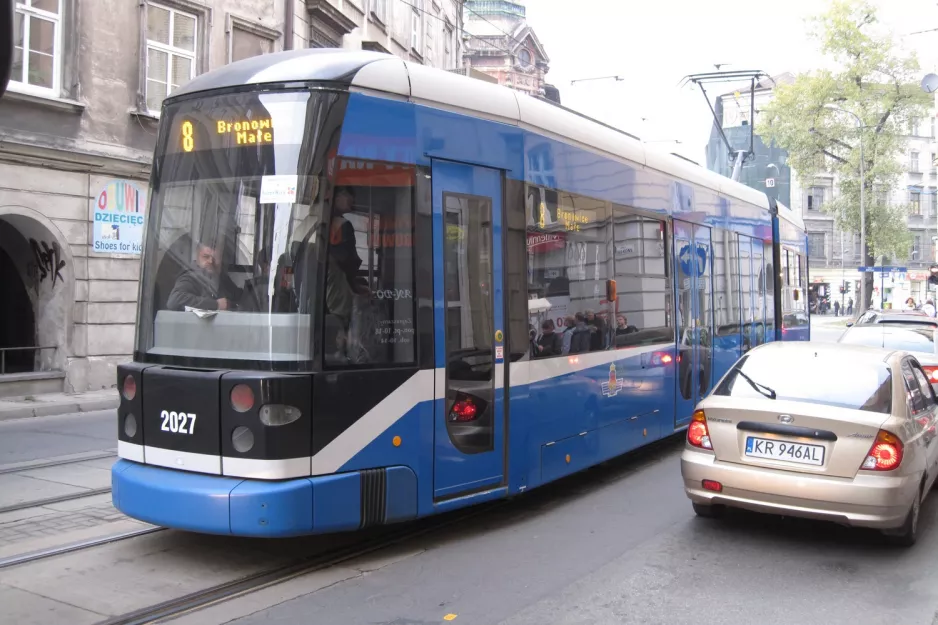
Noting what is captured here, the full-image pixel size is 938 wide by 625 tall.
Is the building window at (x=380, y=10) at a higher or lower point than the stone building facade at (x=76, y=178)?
higher

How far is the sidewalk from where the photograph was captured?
13.1m

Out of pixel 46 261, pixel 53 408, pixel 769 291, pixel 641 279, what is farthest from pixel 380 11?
pixel 641 279

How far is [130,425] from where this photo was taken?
5.68 meters

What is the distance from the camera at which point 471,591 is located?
5125 mm

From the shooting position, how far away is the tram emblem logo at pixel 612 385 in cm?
788

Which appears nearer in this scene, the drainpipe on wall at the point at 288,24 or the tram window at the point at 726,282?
the tram window at the point at 726,282

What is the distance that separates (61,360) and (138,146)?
4348mm

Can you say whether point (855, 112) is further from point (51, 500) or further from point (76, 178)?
point (51, 500)

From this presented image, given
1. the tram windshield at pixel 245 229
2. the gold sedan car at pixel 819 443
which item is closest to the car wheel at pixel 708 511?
the gold sedan car at pixel 819 443

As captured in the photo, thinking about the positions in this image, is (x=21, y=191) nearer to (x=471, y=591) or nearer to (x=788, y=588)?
(x=471, y=591)

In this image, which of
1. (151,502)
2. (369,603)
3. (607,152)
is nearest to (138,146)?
(607,152)

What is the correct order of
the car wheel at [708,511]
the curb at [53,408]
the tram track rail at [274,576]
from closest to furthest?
the tram track rail at [274,576] < the car wheel at [708,511] < the curb at [53,408]

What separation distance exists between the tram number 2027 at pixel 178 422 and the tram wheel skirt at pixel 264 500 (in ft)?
0.86

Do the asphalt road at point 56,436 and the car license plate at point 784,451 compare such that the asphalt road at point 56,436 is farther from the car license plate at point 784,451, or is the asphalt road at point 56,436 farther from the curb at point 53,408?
the car license plate at point 784,451
